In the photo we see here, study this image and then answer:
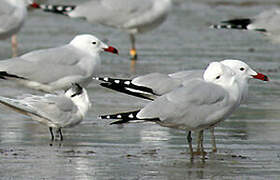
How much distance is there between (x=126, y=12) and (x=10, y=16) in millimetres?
2375

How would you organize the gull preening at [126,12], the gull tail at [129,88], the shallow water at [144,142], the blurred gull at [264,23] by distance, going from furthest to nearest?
the gull preening at [126,12] → the blurred gull at [264,23] → the gull tail at [129,88] → the shallow water at [144,142]

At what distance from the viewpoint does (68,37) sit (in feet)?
50.8

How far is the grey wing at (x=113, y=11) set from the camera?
14.3 metres

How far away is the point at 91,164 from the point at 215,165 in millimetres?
986

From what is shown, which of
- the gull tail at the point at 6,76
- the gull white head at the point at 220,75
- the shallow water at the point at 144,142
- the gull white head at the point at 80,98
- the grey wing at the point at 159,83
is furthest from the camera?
the gull tail at the point at 6,76

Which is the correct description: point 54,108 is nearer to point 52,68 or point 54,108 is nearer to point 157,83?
point 157,83

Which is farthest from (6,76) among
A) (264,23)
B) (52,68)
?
(264,23)

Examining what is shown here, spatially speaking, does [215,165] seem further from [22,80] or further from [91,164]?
[22,80]

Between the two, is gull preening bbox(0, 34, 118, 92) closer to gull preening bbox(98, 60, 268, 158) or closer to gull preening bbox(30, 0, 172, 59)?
gull preening bbox(98, 60, 268, 158)

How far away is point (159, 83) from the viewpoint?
7.50m

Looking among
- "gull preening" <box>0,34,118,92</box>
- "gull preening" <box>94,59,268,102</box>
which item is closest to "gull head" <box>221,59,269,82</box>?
"gull preening" <box>94,59,268,102</box>

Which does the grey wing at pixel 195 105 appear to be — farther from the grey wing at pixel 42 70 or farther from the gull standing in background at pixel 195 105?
the grey wing at pixel 42 70

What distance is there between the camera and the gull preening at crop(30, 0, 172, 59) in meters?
14.3

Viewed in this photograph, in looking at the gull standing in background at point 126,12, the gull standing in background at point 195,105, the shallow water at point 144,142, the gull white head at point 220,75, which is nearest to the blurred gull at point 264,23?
the shallow water at point 144,142
